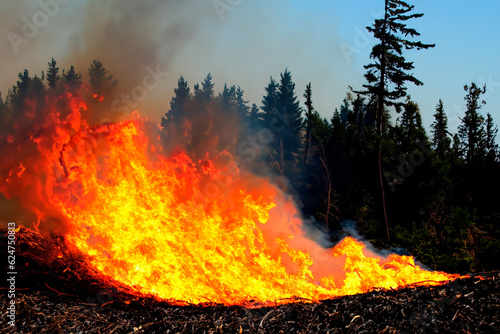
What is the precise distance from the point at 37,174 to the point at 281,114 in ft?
146

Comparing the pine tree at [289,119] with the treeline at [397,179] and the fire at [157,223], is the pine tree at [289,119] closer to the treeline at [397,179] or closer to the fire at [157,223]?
the treeline at [397,179]

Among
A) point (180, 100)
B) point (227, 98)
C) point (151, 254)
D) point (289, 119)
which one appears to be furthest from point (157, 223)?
point (227, 98)

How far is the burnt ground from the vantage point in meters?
4.76

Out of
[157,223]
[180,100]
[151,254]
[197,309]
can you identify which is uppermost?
[180,100]

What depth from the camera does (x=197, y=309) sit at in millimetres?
6602

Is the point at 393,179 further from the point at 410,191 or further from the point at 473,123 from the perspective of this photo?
the point at 473,123

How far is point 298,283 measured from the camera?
8766 mm

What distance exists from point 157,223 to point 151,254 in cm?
98

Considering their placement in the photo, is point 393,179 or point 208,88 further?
point 208,88

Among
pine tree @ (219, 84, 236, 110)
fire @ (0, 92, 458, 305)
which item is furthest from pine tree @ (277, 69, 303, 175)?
fire @ (0, 92, 458, 305)

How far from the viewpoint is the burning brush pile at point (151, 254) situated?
5.73 m

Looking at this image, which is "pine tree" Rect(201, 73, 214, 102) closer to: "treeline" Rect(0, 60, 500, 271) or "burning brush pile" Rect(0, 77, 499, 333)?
"treeline" Rect(0, 60, 500, 271)

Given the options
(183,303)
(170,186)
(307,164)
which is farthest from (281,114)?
(183,303)

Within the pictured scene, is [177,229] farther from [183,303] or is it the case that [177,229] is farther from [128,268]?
[183,303]
